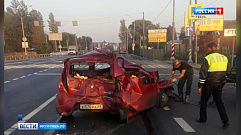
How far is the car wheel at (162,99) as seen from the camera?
21.5ft

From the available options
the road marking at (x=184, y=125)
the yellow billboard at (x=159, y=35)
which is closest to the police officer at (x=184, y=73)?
the road marking at (x=184, y=125)

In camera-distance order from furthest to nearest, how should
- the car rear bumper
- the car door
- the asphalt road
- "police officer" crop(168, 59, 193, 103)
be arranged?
"police officer" crop(168, 59, 193, 103), the car door, the car rear bumper, the asphalt road

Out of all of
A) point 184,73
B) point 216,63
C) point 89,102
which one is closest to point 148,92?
point 89,102

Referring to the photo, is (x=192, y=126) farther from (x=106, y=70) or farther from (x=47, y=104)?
(x=47, y=104)

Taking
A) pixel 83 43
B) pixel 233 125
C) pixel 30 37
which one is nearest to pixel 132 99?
pixel 233 125

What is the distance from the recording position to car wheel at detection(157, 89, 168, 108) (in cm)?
654

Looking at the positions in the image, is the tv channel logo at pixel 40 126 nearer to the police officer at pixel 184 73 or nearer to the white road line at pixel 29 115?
the white road line at pixel 29 115

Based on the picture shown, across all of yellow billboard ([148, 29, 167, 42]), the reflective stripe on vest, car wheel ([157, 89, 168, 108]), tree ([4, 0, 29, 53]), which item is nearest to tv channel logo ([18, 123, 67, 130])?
car wheel ([157, 89, 168, 108])

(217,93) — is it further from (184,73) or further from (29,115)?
(29,115)

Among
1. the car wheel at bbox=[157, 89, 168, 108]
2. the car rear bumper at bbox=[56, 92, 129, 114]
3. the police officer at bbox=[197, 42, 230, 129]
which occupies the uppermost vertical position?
the police officer at bbox=[197, 42, 230, 129]

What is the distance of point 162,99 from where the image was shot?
21.9 ft

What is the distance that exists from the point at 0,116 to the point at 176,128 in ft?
11.7

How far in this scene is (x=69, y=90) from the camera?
5184mm

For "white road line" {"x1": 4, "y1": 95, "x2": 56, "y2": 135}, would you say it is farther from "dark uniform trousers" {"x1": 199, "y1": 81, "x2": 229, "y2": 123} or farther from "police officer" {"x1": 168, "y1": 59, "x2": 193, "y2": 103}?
"dark uniform trousers" {"x1": 199, "y1": 81, "x2": 229, "y2": 123}
